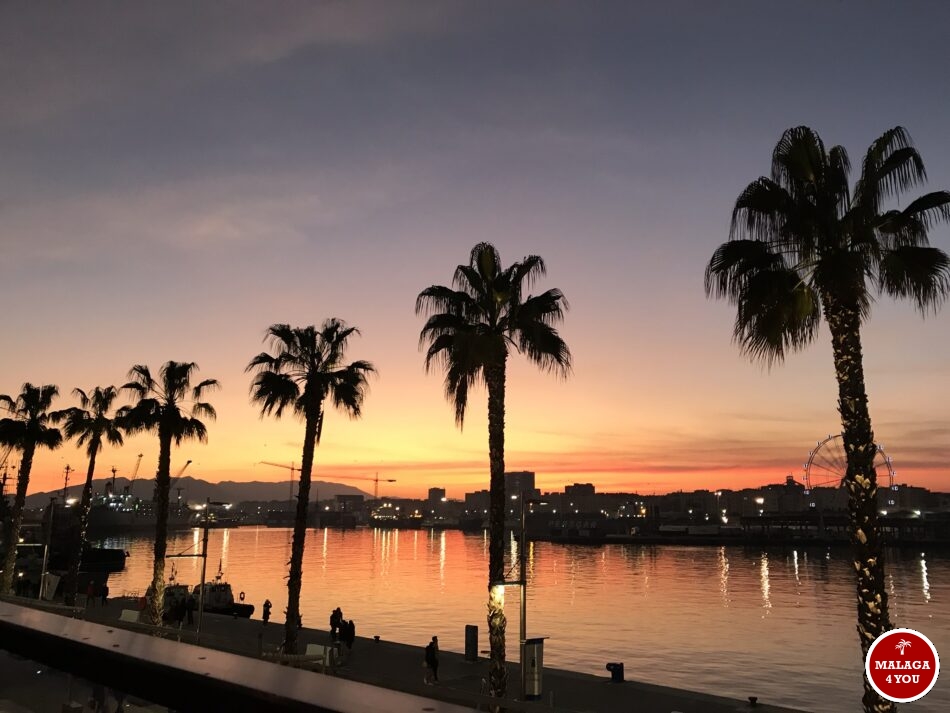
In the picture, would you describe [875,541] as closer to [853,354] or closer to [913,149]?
[853,354]

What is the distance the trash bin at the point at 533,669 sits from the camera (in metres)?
21.8

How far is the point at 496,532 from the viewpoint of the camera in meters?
22.6

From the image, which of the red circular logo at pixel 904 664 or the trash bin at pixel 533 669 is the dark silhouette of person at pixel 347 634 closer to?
the trash bin at pixel 533 669

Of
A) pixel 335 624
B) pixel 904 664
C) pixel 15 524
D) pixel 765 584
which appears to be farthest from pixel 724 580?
pixel 904 664

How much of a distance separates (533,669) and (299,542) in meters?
13.6

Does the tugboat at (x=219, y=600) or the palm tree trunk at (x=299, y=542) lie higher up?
the palm tree trunk at (x=299, y=542)

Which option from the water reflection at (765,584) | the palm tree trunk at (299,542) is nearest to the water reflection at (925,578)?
the water reflection at (765,584)

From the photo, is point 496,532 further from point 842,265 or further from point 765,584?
point 765,584

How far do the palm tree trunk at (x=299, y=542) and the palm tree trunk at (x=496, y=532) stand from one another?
10.7m

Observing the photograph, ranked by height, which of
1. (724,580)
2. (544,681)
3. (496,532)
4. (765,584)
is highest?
(496,532)

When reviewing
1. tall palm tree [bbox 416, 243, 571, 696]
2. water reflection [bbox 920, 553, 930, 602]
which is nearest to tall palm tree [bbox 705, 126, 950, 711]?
tall palm tree [bbox 416, 243, 571, 696]

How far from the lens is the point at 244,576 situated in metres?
136

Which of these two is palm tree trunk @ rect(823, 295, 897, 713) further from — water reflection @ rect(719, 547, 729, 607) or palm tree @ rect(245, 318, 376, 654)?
water reflection @ rect(719, 547, 729, 607)

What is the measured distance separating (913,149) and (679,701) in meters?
20.3
